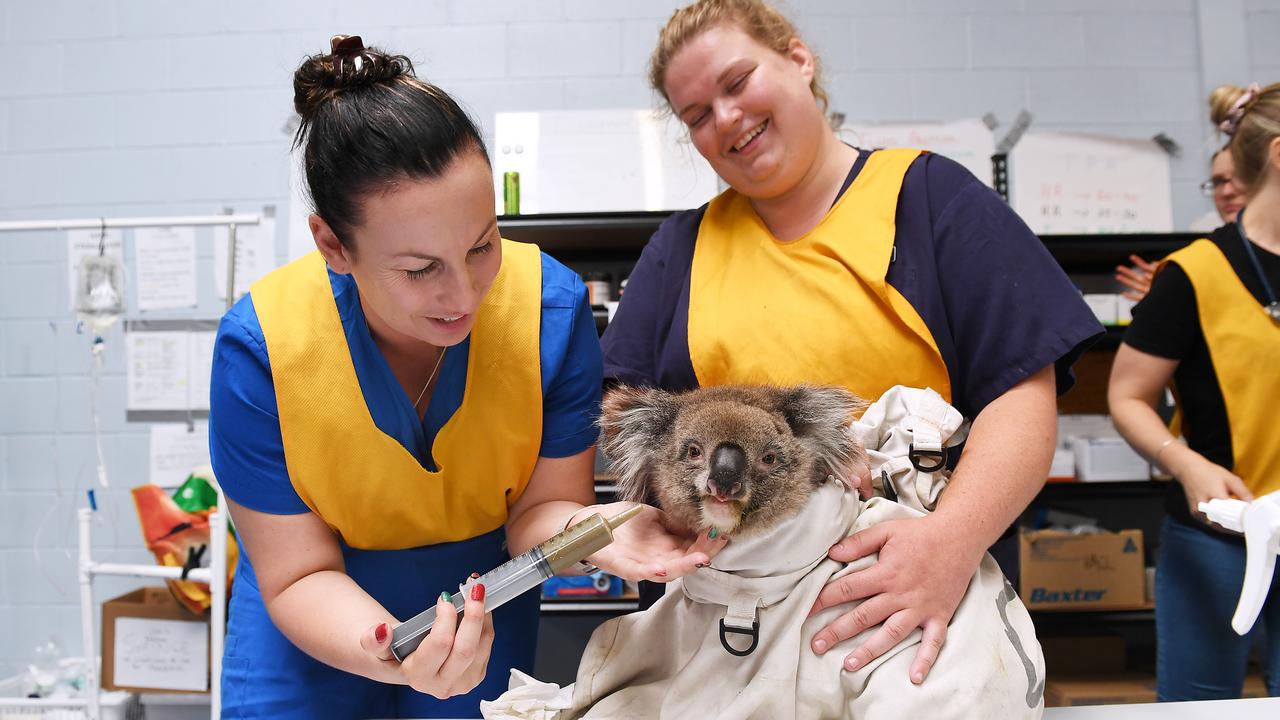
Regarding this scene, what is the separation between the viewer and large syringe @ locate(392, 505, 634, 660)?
0.93m

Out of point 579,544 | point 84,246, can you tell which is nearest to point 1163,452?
point 579,544

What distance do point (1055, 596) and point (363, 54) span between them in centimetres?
305

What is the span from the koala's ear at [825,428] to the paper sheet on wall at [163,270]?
3.27 m

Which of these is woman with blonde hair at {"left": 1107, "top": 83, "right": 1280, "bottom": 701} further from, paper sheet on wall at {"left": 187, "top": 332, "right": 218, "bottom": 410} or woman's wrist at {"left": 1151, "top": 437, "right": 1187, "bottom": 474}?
paper sheet on wall at {"left": 187, "top": 332, "right": 218, "bottom": 410}

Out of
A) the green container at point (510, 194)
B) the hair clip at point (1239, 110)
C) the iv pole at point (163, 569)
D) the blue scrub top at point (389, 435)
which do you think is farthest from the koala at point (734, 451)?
the green container at point (510, 194)

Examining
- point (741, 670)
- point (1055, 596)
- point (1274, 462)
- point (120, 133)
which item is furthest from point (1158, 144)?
point (120, 133)

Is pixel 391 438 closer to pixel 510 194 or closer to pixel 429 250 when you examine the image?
pixel 429 250

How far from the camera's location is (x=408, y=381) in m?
1.29

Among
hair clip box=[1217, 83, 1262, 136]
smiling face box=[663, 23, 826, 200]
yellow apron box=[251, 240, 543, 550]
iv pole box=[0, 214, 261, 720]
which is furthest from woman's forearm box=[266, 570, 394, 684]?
hair clip box=[1217, 83, 1262, 136]

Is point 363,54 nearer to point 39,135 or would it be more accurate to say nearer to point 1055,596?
point 1055,596

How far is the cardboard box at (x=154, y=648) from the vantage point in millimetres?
2836

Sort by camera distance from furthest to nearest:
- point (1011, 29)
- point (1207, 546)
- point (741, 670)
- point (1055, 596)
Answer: point (1011, 29)
point (1055, 596)
point (1207, 546)
point (741, 670)

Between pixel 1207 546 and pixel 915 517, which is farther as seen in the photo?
pixel 1207 546

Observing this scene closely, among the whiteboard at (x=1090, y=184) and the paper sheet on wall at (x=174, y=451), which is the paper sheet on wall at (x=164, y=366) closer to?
the paper sheet on wall at (x=174, y=451)
